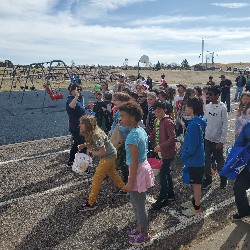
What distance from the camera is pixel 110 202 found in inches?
230

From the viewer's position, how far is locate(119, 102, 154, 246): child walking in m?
4.08

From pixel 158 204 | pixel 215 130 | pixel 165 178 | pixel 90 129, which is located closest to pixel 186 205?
pixel 158 204

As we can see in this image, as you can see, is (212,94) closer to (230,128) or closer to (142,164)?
(142,164)

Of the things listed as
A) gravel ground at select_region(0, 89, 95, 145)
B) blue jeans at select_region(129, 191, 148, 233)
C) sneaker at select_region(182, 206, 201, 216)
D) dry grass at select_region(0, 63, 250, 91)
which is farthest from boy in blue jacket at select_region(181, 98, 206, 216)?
dry grass at select_region(0, 63, 250, 91)

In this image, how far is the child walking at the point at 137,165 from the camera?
408cm

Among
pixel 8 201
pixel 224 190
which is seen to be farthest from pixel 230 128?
pixel 8 201

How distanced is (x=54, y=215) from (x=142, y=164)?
2116 mm

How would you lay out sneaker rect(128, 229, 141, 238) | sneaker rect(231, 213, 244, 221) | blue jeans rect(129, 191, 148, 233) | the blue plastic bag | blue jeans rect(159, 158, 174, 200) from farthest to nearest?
blue jeans rect(159, 158, 174, 200), sneaker rect(231, 213, 244, 221), the blue plastic bag, sneaker rect(128, 229, 141, 238), blue jeans rect(129, 191, 148, 233)

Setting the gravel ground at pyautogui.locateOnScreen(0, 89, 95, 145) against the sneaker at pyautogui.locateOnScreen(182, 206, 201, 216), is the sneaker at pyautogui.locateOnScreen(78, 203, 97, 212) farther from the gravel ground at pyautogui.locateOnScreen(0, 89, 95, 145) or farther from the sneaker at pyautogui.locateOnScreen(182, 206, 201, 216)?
the gravel ground at pyautogui.locateOnScreen(0, 89, 95, 145)

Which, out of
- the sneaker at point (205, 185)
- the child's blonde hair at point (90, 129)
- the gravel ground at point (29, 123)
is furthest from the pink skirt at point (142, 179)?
the gravel ground at point (29, 123)

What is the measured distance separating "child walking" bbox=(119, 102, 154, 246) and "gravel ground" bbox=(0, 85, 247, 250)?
12.5 inches

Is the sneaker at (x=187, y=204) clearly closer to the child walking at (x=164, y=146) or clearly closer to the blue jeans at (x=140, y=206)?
the child walking at (x=164, y=146)

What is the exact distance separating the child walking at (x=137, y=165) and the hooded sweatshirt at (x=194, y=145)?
3.10 feet

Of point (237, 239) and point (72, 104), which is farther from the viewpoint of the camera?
point (72, 104)
